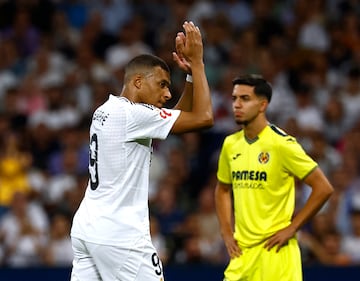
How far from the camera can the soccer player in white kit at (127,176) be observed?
6.19m

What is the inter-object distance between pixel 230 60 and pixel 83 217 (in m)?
7.53

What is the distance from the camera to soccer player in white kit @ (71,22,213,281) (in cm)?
619

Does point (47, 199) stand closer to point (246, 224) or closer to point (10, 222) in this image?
point (10, 222)

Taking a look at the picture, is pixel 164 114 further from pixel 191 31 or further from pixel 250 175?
pixel 250 175

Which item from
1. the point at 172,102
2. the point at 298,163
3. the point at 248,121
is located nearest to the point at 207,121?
the point at 298,163

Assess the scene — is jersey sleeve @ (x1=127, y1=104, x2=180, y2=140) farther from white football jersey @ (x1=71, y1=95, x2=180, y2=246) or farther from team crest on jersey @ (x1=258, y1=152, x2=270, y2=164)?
team crest on jersey @ (x1=258, y1=152, x2=270, y2=164)

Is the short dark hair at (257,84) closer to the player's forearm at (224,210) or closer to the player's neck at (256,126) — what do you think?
the player's neck at (256,126)

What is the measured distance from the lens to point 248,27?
1402cm

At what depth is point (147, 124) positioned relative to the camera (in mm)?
6223

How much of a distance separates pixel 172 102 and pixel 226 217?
15.9 feet

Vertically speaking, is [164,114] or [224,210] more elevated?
[164,114]

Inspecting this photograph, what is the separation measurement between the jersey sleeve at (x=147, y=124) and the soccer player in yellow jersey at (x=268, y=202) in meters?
1.49

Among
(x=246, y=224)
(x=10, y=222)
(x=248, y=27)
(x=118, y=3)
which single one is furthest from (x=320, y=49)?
(x=246, y=224)

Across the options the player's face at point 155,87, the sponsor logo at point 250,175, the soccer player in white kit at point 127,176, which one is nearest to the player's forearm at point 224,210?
the sponsor logo at point 250,175
